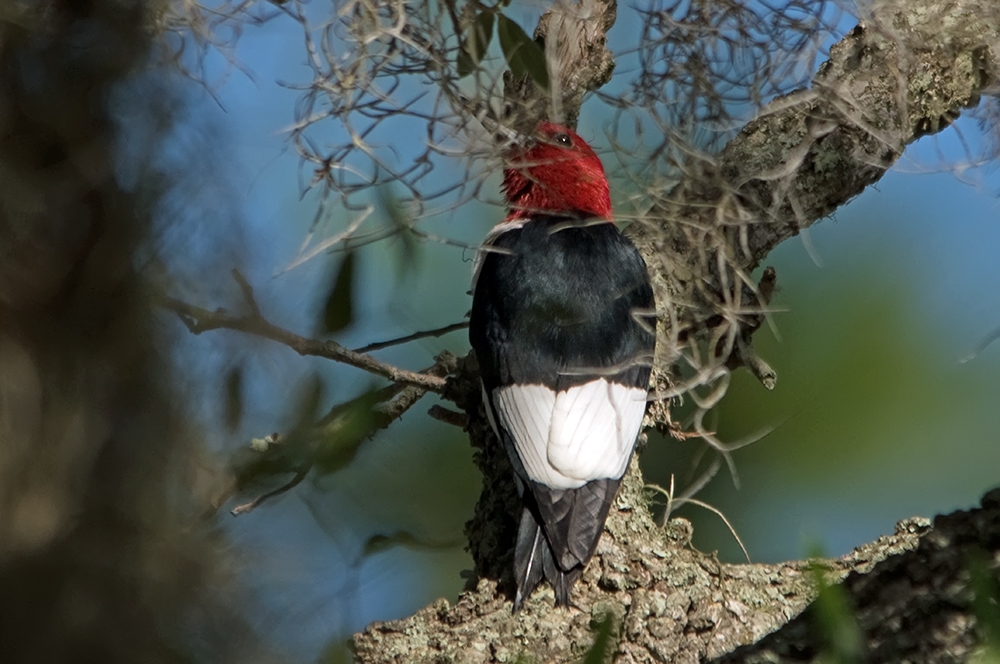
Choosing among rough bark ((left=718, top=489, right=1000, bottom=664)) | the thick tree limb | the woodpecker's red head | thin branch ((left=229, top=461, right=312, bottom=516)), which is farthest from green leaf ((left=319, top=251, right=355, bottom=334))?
the woodpecker's red head

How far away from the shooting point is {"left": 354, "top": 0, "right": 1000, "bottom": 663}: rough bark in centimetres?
150

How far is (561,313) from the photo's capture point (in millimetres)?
2020

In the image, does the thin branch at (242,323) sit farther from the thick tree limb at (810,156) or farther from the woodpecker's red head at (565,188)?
the woodpecker's red head at (565,188)

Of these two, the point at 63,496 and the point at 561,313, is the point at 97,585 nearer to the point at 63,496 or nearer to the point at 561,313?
the point at 63,496

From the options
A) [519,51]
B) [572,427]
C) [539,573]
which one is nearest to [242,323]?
[519,51]

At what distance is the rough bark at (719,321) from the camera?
4.93 ft

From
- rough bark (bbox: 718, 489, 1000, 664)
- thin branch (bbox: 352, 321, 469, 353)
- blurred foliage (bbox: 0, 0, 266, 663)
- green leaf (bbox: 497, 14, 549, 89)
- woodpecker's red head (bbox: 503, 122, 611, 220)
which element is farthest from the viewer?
woodpecker's red head (bbox: 503, 122, 611, 220)

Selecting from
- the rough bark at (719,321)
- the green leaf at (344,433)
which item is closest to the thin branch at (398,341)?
the rough bark at (719,321)

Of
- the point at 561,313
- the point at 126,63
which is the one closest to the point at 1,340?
the point at 126,63

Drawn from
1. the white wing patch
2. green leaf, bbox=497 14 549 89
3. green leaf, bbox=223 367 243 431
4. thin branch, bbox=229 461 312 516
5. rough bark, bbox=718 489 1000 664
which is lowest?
rough bark, bbox=718 489 1000 664

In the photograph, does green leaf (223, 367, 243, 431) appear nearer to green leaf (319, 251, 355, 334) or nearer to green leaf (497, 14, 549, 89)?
green leaf (319, 251, 355, 334)

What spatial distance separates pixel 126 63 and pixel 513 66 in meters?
0.62

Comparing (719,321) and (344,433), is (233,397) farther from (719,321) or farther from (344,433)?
(719,321)

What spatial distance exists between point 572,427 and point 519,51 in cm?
88
